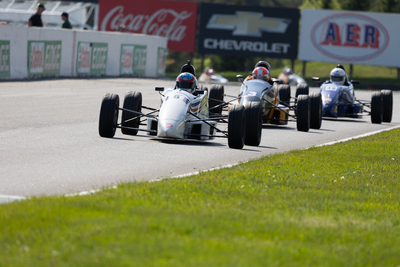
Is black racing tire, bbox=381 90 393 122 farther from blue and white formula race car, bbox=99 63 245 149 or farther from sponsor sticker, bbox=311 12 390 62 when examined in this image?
sponsor sticker, bbox=311 12 390 62

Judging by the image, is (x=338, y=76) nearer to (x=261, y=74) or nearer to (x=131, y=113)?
(x=261, y=74)

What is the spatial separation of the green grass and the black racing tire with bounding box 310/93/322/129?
7.09 metres

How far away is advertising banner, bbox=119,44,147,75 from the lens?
35.0 metres

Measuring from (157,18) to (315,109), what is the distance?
33423 mm

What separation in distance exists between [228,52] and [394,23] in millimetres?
10617

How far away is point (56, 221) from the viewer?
5.67 metres

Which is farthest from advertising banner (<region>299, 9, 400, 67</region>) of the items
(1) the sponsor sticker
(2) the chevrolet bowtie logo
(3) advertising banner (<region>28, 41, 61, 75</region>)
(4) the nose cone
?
(4) the nose cone

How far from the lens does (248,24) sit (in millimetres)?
47750

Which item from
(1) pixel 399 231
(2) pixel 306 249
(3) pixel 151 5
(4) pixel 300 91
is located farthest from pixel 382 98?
(3) pixel 151 5

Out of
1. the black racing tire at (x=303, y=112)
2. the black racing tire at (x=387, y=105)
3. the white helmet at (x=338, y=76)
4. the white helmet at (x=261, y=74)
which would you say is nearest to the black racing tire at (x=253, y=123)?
the black racing tire at (x=303, y=112)

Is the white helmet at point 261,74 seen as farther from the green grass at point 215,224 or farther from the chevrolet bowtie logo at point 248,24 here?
the chevrolet bowtie logo at point 248,24

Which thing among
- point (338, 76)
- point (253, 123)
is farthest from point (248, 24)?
point (253, 123)

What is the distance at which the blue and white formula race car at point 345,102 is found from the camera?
19656 mm

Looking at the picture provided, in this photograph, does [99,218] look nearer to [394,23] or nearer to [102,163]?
[102,163]
